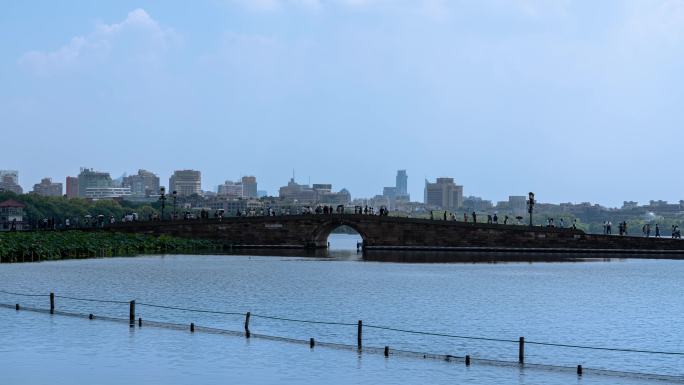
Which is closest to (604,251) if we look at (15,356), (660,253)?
(660,253)

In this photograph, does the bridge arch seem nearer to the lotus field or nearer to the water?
the lotus field

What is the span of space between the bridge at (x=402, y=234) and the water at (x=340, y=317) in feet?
55.6

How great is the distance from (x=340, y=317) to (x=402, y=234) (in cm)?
8090

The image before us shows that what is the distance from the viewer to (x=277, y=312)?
205 ft

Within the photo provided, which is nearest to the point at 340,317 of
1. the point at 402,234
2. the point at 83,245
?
the point at 83,245

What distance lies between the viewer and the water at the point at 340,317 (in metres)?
37.7

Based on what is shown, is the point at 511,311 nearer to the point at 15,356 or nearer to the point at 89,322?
the point at 89,322

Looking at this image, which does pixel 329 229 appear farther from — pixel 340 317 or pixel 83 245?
pixel 340 317

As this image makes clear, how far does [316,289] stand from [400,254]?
5507 cm

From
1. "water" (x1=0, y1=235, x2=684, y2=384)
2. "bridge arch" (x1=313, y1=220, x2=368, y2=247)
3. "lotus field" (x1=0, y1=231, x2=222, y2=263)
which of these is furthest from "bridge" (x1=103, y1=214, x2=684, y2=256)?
"water" (x1=0, y1=235, x2=684, y2=384)

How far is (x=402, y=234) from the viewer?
14088 cm

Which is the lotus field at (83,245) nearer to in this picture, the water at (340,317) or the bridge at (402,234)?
the bridge at (402,234)

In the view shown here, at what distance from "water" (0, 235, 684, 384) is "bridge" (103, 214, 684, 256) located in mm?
16943

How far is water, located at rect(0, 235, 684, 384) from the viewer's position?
37688 mm
